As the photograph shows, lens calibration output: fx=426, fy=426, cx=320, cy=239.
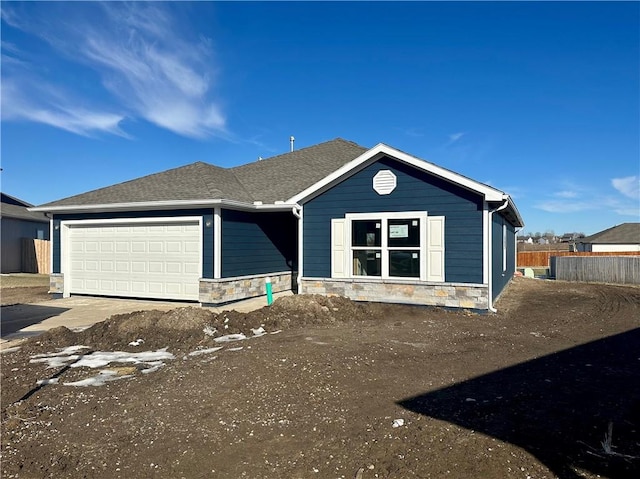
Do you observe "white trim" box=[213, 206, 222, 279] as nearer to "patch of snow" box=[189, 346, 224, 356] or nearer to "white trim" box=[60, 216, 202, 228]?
"white trim" box=[60, 216, 202, 228]

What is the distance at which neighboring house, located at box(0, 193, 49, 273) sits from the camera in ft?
76.6

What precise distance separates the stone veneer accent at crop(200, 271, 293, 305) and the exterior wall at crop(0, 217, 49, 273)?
18.2m

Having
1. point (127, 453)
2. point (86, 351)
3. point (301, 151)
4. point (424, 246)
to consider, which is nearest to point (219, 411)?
point (127, 453)

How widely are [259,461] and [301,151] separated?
52.6ft

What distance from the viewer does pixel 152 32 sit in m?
11.8

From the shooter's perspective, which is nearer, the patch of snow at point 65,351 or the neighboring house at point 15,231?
the patch of snow at point 65,351

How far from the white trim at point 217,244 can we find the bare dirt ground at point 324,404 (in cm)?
293

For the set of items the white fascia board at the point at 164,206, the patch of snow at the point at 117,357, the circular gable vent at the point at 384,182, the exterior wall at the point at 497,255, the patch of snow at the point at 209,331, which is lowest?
the patch of snow at the point at 117,357

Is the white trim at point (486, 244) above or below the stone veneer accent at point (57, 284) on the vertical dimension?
above

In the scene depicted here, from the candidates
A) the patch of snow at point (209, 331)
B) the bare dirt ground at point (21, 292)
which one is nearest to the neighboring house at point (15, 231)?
the bare dirt ground at point (21, 292)

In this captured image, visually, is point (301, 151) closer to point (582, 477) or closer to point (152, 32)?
point (152, 32)

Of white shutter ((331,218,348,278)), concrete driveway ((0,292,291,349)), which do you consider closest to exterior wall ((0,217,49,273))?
concrete driveway ((0,292,291,349))

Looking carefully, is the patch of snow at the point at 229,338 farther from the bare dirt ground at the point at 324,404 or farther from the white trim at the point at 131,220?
the white trim at the point at 131,220

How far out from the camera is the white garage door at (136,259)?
39.0ft
